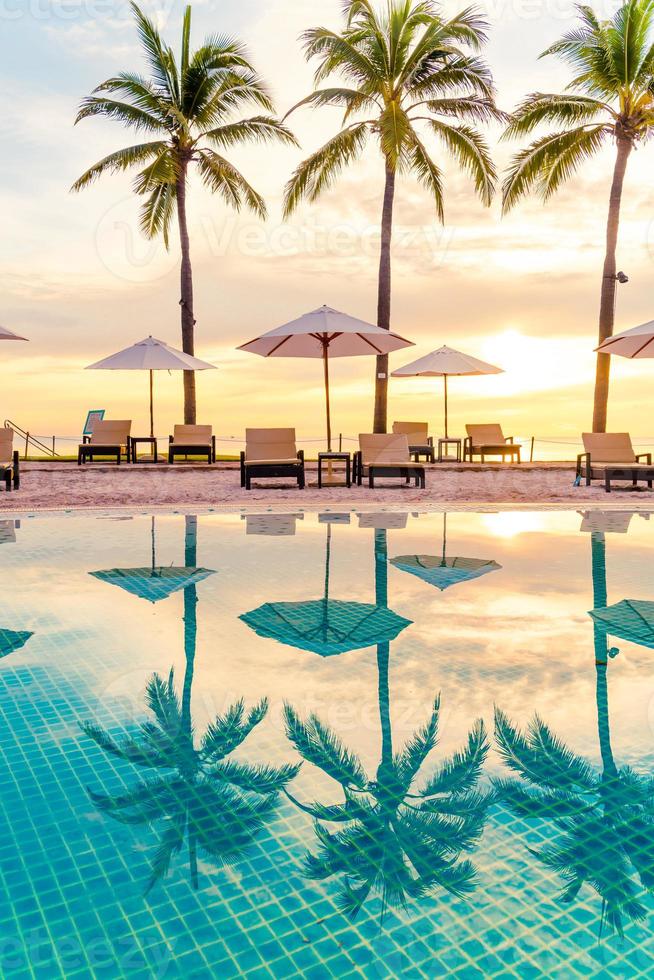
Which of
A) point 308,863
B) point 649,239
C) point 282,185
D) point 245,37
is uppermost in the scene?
point 245,37

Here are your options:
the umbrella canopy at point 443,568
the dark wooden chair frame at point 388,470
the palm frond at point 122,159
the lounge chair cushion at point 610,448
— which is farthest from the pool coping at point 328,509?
the palm frond at point 122,159

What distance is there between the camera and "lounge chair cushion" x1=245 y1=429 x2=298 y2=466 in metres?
12.9

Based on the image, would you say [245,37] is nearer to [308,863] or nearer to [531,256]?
[531,256]

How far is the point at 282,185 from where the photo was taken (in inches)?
747

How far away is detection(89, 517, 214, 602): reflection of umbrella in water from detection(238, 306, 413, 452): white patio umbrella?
6.55 metres

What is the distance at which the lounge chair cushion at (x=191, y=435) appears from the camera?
16.2 m

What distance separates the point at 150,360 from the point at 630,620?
12.7 m

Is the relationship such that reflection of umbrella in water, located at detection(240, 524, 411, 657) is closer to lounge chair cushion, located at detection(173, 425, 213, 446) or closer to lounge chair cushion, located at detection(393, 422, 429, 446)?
lounge chair cushion, located at detection(173, 425, 213, 446)

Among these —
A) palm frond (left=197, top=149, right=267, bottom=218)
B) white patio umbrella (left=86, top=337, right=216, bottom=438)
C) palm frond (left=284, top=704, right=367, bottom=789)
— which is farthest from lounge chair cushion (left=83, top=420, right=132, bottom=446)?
palm frond (left=284, top=704, right=367, bottom=789)

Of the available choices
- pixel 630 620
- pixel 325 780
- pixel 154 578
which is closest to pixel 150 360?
pixel 154 578

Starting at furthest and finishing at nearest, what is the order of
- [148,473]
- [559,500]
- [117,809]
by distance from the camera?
[148,473], [559,500], [117,809]

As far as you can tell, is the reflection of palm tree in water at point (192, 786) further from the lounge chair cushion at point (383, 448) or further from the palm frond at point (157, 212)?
the palm frond at point (157, 212)

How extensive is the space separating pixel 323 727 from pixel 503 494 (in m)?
9.34

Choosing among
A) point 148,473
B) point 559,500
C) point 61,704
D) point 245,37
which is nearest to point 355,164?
point 245,37
